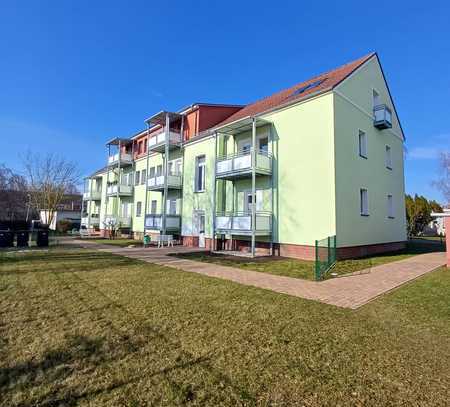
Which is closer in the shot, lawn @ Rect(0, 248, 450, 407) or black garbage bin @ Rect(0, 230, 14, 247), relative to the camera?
lawn @ Rect(0, 248, 450, 407)

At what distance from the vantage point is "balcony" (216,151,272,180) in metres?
15.4

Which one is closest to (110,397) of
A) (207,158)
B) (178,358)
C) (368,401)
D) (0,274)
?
(178,358)

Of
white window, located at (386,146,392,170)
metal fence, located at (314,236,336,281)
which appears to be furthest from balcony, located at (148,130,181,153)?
white window, located at (386,146,392,170)

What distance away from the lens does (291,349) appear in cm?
411

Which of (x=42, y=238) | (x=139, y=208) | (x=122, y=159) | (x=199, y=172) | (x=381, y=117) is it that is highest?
(x=122, y=159)

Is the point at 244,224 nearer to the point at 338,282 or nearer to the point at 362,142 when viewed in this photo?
the point at 338,282

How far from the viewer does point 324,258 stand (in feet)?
36.4

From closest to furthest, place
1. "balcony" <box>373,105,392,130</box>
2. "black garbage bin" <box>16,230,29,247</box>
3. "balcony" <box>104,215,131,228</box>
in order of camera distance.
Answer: "balcony" <box>373,105,392,130</box>
"black garbage bin" <box>16,230,29,247</box>
"balcony" <box>104,215,131,228</box>

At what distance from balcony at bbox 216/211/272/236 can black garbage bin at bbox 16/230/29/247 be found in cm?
1317

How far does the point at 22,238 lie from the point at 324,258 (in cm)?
1917

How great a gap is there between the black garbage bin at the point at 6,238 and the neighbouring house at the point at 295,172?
9124 millimetres

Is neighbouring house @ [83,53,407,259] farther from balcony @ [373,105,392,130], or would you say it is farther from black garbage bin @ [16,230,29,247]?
black garbage bin @ [16,230,29,247]

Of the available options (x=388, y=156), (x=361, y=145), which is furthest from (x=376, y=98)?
(x=361, y=145)

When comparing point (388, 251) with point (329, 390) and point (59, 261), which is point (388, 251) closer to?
point (329, 390)
